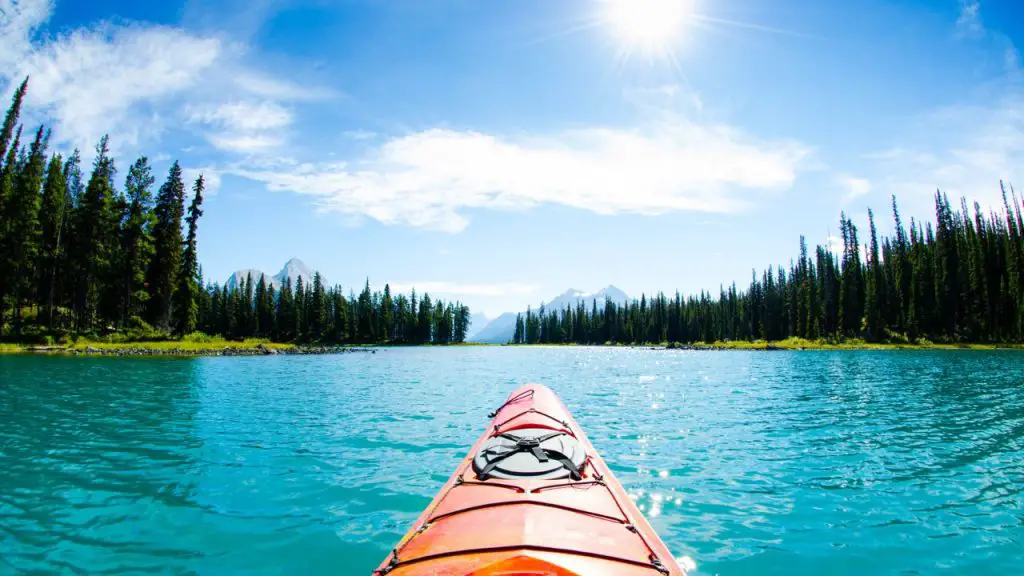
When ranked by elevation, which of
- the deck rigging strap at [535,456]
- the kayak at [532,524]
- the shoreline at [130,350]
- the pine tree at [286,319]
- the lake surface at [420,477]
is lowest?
the lake surface at [420,477]

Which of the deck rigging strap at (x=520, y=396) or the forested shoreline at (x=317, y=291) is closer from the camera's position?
the deck rigging strap at (x=520, y=396)

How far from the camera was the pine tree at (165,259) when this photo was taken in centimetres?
Result: 5816

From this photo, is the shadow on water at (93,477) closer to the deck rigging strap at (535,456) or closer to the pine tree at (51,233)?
the deck rigging strap at (535,456)

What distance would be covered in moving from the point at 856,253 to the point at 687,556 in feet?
390

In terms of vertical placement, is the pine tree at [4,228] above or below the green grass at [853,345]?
above

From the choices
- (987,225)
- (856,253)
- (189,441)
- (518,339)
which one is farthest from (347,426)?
(518,339)

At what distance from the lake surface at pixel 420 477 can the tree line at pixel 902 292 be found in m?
72.3

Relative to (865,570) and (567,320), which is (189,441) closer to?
(865,570)

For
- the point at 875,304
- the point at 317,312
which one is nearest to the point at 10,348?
the point at 317,312

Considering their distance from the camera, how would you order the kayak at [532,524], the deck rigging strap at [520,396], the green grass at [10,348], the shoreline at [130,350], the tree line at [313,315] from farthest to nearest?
the tree line at [313,315] < the shoreline at [130,350] < the green grass at [10,348] < the deck rigging strap at [520,396] < the kayak at [532,524]

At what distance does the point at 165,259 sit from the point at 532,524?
227 feet

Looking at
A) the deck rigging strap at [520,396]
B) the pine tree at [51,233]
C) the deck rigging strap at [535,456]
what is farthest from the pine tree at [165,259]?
the deck rigging strap at [535,456]

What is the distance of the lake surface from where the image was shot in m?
7.18

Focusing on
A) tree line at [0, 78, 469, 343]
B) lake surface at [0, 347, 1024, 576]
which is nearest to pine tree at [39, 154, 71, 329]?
tree line at [0, 78, 469, 343]
